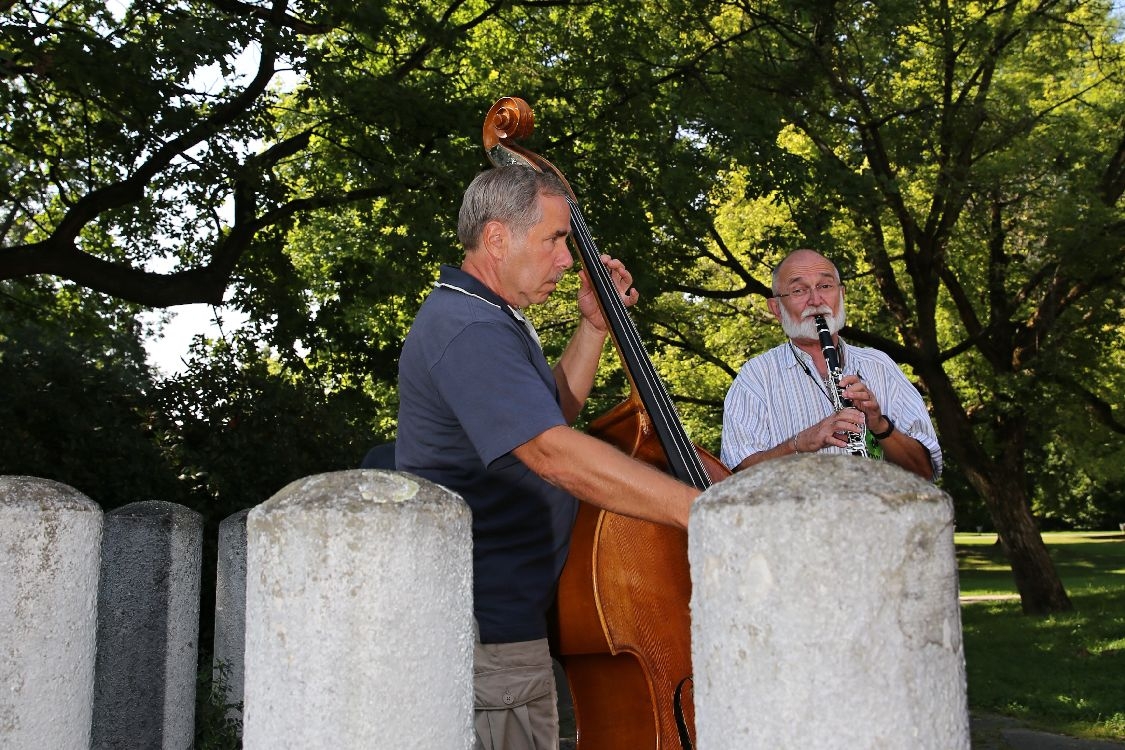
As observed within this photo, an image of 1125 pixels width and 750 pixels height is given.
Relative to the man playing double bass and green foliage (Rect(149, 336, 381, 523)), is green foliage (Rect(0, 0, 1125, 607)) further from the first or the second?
the man playing double bass

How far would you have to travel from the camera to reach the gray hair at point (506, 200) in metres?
2.66

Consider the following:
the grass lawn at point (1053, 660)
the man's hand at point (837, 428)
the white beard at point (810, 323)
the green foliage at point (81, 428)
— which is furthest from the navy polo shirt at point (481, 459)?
the grass lawn at point (1053, 660)

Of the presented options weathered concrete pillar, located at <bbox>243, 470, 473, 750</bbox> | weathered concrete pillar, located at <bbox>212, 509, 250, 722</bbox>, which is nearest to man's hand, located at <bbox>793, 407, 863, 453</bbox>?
weathered concrete pillar, located at <bbox>243, 470, 473, 750</bbox>

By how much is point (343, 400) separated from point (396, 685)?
366 inches

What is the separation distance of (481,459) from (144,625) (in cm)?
332

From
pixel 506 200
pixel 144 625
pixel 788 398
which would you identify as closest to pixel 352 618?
pixel 506 200

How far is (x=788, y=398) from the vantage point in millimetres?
4324

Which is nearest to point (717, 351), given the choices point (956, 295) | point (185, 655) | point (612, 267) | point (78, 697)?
point (956, 295)

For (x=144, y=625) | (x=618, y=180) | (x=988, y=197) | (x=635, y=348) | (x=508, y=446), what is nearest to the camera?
(x=508, y=446)

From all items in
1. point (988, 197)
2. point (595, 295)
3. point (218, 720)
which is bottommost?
point (218, 720)

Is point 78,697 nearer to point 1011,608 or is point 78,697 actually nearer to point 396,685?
point 396,685

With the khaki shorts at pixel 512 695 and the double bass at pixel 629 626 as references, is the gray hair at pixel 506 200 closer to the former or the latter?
the double bass at pixel 629 626

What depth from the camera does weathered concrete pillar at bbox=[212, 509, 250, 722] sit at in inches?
220

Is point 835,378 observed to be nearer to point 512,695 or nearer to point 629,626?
point 629,626
